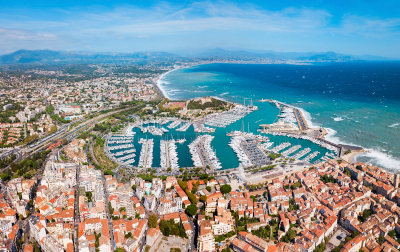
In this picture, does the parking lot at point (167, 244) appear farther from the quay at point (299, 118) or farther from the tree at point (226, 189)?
the quay at point (299, 118)

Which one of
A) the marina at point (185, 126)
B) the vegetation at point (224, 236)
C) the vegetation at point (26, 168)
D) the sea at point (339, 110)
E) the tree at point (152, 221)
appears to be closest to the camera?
the vegetation at point (224, 236)

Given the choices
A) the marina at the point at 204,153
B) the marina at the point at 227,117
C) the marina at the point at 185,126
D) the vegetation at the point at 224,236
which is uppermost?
the marina at the point at 227,117

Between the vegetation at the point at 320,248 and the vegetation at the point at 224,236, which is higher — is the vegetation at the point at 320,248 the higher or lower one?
the higher one

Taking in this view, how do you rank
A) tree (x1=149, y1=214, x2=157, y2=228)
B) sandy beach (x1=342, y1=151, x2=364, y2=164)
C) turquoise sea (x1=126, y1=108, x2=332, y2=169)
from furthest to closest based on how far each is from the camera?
turquoise sea (x1=126, y1=108, x2=332, y2=169) → sandy beach (x1=342, y1=151, x2=364, y2=164) → tree (x1=149, y1=214, x2=157, y2=228)

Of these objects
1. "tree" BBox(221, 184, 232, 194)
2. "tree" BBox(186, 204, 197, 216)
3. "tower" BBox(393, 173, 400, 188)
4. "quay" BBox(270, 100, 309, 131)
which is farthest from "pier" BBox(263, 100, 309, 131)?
"tree" BBox(186, 204, 197, 216)

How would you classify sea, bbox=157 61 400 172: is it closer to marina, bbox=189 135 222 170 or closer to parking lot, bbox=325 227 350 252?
marina, bbox=189 135 222 170

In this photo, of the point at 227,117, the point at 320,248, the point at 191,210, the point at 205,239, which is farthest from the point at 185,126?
the point at 320,248

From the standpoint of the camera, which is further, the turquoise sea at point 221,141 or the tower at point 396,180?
the turquoise sea at point 221,141

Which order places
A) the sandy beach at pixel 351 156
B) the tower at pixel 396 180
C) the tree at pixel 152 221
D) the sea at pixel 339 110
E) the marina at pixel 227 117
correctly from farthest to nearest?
1. the marina at pixel 227 117
2. the sea at pixel 339 110
3. the sandy beach at pixel 351 156
4. the tower at pixel 396 180
5. the tree at pixel 152 221

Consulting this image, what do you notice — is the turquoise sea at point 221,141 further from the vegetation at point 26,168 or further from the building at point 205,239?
the building at point 205,239

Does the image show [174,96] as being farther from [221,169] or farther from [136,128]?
[221,169]

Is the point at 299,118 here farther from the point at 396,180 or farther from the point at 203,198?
the point at 203,198

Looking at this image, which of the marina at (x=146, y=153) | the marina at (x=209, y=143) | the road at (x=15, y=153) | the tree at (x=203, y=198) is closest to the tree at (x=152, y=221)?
the tree at (x=203, y=198)
